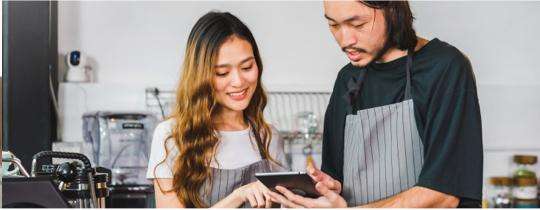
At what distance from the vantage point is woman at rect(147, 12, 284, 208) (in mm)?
1863

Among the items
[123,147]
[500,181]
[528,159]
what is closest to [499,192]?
[500,181]

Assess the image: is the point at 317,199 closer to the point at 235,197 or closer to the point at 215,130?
the point at 235,197

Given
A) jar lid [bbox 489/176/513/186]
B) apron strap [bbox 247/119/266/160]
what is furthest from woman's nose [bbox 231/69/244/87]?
jar lid [bbox 489/176/513/186]

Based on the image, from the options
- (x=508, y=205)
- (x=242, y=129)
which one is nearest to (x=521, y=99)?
(x=508, y=205)

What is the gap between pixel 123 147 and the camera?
2.43 metres

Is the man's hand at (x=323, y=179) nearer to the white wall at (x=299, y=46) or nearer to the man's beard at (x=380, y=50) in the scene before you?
the man's beard at (x=380, y=50)

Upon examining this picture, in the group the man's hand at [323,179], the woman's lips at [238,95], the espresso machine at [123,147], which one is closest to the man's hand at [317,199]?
the man's hand at [323,179]

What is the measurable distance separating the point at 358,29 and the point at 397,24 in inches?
4.2

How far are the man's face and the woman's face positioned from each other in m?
0.26

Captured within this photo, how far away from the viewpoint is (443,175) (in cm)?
170

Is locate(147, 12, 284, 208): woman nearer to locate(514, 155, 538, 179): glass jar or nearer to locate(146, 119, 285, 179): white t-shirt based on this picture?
locate(146, 119, 285, 179): white t-shirt

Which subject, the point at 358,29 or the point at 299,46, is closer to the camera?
the point at 358,29

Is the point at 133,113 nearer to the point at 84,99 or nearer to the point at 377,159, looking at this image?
the point at 84,99

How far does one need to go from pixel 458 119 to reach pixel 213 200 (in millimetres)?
704
